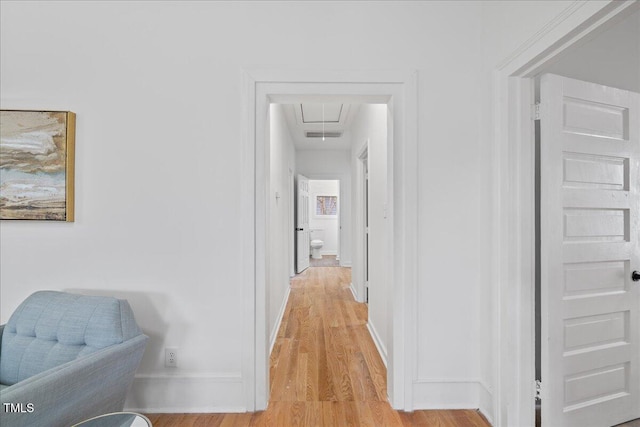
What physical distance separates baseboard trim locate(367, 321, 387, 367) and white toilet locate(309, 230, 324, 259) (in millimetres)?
4662

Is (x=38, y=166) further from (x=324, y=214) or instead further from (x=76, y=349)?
(x=324, y=214)

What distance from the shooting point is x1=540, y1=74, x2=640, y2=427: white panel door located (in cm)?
153

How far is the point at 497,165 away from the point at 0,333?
2797mm

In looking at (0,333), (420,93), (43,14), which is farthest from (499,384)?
(43,14)

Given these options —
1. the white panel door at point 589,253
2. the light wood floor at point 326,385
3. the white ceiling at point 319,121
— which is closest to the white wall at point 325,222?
the white ceiling at point 319,121

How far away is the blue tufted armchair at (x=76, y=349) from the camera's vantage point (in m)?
1.23

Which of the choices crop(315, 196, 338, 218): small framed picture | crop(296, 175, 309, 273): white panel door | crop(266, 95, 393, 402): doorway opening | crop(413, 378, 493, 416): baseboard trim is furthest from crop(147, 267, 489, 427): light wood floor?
crop(315, 196, 338, 218): small framed picture

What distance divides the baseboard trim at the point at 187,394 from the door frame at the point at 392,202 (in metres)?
0.08

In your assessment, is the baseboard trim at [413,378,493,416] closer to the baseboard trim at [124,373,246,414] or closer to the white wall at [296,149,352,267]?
the baseboard trim at [124,373,246,414]

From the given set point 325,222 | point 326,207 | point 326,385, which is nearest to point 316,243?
→ point 325,222

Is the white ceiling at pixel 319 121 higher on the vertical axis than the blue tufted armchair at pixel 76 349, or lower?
higher

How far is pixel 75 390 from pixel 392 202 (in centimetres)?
177

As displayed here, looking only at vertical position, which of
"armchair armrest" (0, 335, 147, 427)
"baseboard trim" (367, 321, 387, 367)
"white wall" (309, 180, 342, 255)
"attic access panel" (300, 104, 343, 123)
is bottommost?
"baseboard trim" (367, 321, 387, 367)

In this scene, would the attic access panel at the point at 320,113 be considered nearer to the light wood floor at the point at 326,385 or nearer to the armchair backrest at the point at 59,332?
the light wood floor at the point at 326,385
